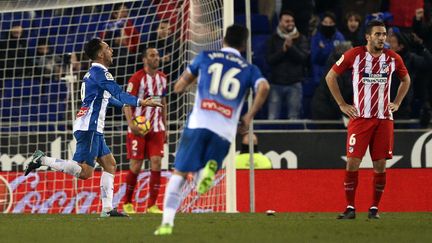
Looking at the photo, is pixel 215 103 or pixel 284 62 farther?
pixel 284 62

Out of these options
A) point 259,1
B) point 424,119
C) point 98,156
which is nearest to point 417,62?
point 424,119

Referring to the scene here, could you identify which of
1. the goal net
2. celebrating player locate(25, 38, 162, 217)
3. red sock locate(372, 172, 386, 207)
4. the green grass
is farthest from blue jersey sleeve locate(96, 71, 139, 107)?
the goal net

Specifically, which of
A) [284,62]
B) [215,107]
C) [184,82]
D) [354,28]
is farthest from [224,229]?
[354,28]

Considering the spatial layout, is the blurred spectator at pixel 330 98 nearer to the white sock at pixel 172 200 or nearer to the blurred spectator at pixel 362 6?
the blurred spectator at pixel 362 6

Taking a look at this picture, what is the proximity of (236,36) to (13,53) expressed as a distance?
27.7 ft

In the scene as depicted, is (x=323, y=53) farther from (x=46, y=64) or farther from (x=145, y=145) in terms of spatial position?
(x=46, y=64)

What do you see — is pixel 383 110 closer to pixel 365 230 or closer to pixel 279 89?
pixel 365 230

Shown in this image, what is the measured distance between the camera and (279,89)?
55.8 feet

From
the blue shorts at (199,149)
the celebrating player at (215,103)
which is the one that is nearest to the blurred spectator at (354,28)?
the celebrating player at (215,103)

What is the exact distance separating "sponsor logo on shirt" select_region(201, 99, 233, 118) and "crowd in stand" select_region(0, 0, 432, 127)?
657 centimetres

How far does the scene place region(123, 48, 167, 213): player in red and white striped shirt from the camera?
14.8m

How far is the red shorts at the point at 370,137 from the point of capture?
12.1m

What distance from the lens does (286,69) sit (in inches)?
666

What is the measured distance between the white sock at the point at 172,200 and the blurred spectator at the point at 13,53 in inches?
326
